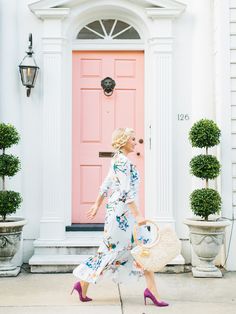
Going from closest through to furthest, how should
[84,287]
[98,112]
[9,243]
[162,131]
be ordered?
[84,287], [9,243], [162,131], [98,112]

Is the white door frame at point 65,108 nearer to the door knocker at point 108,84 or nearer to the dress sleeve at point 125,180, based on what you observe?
the door knocker at point 108,84

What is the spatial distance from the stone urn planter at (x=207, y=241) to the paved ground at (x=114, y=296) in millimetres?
150

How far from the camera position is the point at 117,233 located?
4.80 metres

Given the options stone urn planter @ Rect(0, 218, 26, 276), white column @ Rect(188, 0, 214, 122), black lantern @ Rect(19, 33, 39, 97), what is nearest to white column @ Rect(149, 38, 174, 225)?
white column @ Rect(188, 0, 214, 122)

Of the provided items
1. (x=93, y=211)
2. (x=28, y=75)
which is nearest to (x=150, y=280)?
(x=93, y=211)

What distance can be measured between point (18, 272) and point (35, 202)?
3.21 feet

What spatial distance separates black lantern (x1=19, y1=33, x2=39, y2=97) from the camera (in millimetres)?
6727

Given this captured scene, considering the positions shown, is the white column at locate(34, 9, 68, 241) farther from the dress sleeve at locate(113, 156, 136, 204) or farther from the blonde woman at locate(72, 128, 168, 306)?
the dress sleeve at locate(113, 156, 136, 204)

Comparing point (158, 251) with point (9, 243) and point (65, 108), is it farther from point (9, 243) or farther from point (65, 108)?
point (65, 108)

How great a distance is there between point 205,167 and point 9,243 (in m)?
2.42

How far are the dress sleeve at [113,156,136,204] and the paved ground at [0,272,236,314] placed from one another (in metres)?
0.99

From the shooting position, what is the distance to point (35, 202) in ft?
Answer: 22.7

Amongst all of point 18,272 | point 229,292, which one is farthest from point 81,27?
point 229,292

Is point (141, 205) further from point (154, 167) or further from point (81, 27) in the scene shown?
point (81, 27)
